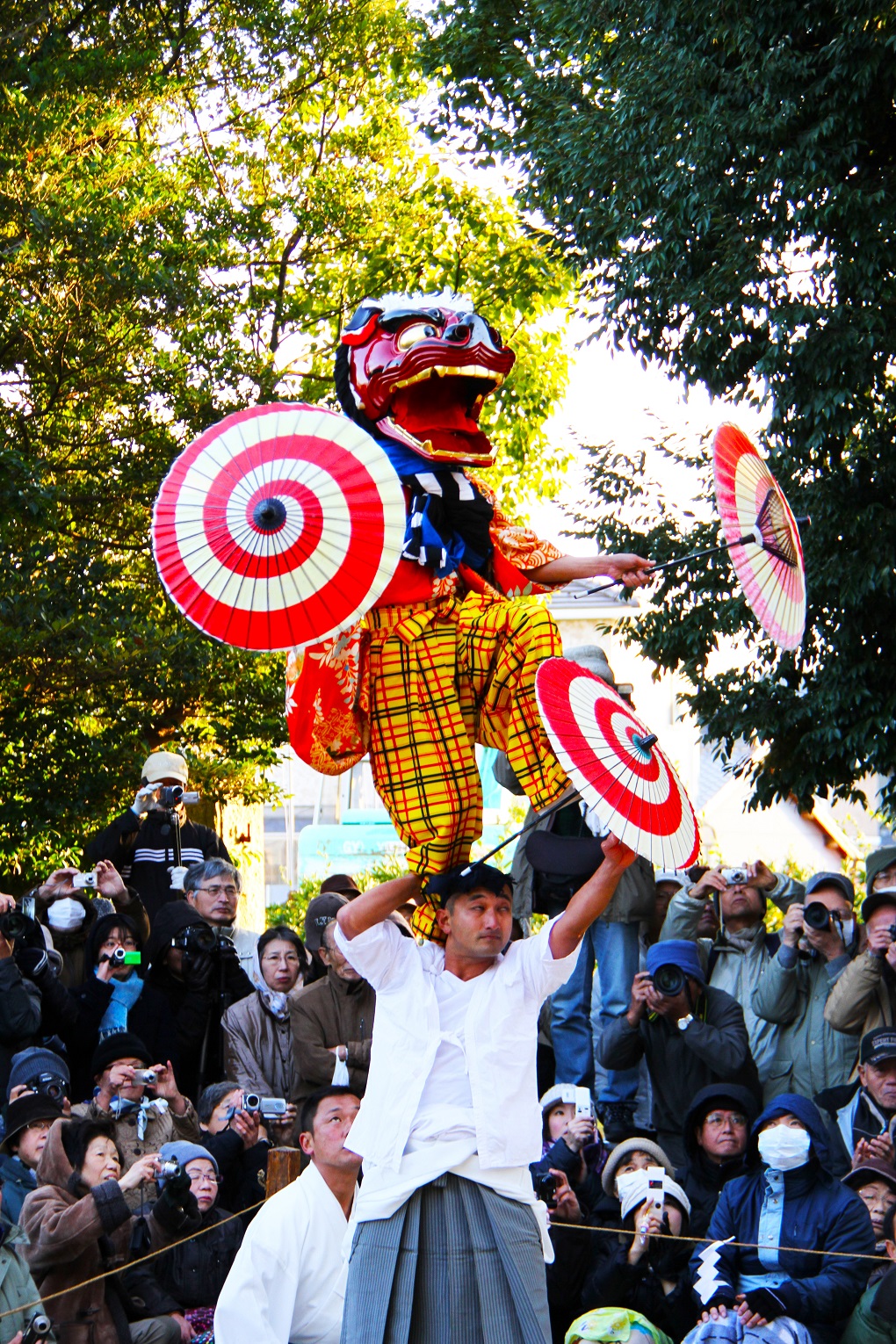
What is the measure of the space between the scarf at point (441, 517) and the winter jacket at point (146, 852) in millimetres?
3646

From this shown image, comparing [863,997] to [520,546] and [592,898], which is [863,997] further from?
[520,546]

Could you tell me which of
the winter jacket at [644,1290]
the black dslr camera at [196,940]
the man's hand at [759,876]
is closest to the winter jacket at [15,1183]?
the black dslr camera at [196,940]

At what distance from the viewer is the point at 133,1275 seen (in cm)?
483

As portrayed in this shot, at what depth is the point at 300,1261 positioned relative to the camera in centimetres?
423

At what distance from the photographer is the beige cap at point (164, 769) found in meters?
7.65

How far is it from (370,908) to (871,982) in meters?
2.60

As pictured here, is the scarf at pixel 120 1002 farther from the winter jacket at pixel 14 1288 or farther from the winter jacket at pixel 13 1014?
the winter jacket at pixel 14 1288

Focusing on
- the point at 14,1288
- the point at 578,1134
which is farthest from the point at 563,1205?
the point at 14,1288

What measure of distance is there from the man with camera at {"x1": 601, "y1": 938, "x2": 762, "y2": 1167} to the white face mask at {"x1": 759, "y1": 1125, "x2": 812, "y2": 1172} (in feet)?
2.63

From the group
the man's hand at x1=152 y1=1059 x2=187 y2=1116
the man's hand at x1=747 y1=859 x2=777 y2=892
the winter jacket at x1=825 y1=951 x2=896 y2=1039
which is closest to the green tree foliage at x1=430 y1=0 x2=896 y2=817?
the man's hand at x1=747 y1=859 x2=777 y2=892

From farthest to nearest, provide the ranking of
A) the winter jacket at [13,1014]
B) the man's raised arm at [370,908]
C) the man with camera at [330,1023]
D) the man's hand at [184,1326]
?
1. the man with camera at [330,1023]
2. the winter jacket at [13,1014]
3. the man's hand at [184,1326]
4. the man's raised arm at [370,908]

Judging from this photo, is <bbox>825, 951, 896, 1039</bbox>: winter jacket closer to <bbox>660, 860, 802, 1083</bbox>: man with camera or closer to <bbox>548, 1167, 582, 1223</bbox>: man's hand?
<bbox>660, 860, 802, 1083</bbox>: man with camera

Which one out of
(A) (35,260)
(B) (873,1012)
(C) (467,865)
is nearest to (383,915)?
(C) (467,865)

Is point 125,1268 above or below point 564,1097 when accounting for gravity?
below
